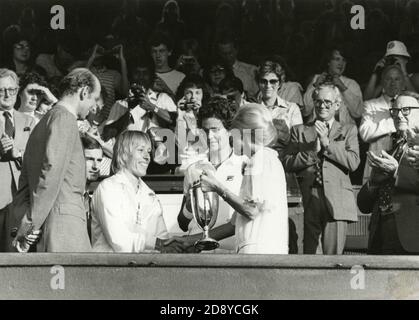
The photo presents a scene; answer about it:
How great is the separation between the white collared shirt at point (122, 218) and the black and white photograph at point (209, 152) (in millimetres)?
10

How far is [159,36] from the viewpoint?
14.9 meters

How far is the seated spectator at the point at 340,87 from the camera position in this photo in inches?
565

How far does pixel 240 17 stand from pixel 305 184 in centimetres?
189

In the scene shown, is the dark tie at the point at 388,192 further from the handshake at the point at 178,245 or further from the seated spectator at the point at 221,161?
the handshake at the point at 178,245

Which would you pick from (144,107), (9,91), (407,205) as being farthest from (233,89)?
(407,205)

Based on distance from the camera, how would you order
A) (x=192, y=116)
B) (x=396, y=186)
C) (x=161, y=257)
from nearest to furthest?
(x=161, y=257) < (x=396, y=186) < (x=192, y=116)

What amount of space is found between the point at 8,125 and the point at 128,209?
2.41 metres

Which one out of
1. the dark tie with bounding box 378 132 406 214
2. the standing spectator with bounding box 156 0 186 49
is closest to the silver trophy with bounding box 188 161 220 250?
the dark tie with bounding box 378 132 406 214

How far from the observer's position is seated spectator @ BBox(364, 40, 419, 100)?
47.2 feet

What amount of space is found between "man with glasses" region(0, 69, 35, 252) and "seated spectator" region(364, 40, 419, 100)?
8.64 ft

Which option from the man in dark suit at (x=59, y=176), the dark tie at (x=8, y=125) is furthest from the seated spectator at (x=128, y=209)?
the dark tie at (x=8, y=125)
